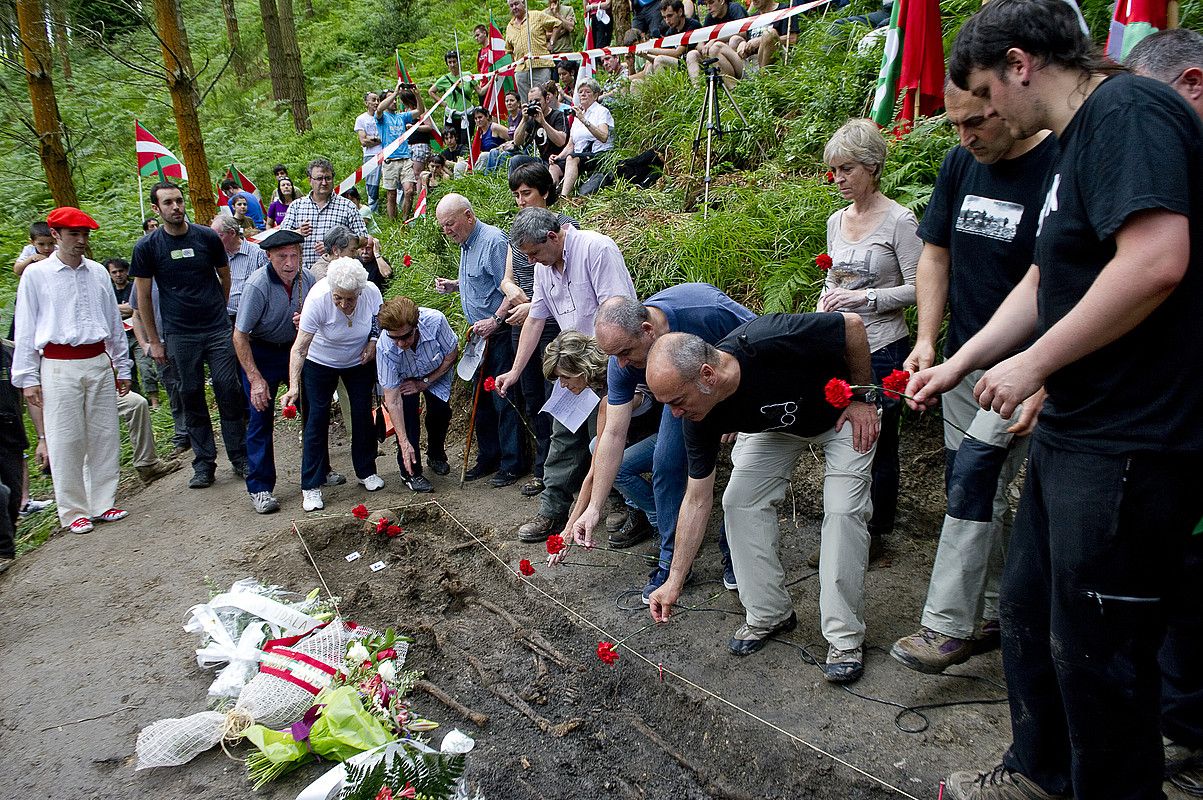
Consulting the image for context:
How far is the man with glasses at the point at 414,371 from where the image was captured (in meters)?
6.38

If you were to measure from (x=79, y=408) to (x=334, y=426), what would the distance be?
9.12 feet

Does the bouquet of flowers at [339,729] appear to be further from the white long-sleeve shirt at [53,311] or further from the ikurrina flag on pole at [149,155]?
the ikurrina flag on pole at [149,155]

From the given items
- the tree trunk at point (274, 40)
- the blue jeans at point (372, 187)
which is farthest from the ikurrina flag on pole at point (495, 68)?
the tree trunk at point (274, 40)

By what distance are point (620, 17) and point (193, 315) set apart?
342 inches

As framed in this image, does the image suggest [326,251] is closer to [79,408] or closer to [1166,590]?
[79,408]

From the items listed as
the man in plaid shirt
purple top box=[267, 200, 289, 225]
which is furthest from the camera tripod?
purple top box=[267, 200, 289, 225]

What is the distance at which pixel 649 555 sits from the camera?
5090mm

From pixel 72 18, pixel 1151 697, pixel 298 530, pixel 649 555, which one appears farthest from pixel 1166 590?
pixel 72 18

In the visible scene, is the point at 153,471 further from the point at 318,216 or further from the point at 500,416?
the point at 500,416

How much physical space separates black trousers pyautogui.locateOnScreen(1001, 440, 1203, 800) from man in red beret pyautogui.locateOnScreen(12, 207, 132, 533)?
6.80 metres

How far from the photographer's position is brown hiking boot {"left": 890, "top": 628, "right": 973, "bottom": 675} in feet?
11.1

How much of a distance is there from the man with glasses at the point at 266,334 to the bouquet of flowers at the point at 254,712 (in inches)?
122

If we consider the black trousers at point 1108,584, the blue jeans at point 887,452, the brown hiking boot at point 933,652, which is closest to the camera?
the black trousers at point 1108,584

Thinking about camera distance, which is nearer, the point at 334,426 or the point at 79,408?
the point at 79,408
